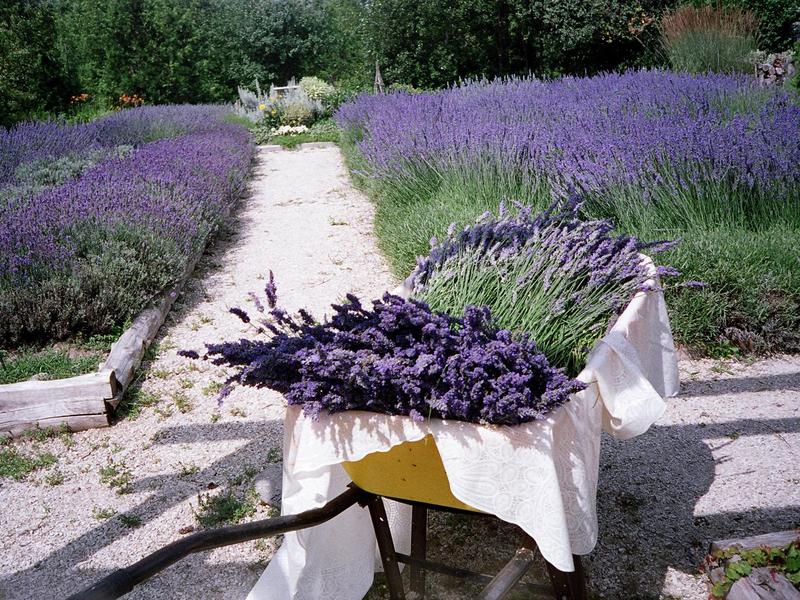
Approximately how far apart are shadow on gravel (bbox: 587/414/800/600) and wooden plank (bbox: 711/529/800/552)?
0.63 feet

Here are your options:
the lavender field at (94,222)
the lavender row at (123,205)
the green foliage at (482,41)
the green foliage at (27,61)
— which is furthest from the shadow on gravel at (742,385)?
the green foliage at (482,41)

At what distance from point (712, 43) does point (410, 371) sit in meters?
10.4

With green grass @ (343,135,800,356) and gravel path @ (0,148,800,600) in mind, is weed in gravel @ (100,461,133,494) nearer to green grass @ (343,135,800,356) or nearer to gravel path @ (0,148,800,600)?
gravel path @ (0,148,800,600)

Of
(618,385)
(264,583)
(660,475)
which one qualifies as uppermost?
(618,385)

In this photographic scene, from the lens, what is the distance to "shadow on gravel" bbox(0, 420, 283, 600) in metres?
2.34

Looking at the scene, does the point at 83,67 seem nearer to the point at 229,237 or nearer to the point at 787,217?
the point at 229,237

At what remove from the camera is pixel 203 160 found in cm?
725

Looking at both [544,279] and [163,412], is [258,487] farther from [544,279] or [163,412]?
[544,279]

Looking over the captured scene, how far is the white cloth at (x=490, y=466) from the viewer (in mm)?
1490

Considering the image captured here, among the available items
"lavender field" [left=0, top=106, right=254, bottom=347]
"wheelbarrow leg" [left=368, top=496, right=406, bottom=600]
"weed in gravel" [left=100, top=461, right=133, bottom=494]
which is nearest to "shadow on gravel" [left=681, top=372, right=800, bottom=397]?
"wheelbarrow leg" [left=368, top=496, right=406, bottom=600]

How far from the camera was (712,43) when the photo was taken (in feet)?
33.0

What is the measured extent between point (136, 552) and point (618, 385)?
5.95 feet

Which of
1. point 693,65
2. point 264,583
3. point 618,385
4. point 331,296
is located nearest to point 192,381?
point 331,296

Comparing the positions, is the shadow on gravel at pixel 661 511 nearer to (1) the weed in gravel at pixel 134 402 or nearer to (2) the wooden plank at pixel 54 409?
(1) the weed in gravel at pixel 134 402
